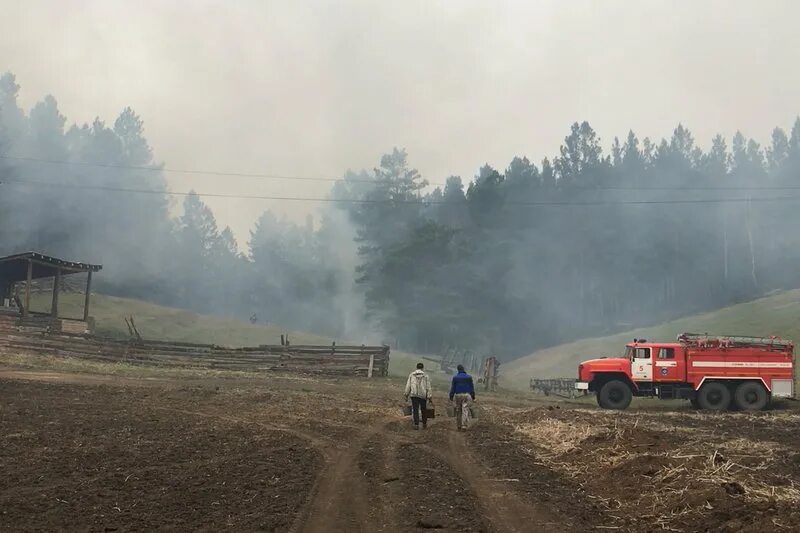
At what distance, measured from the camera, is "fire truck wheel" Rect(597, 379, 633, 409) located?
24.1m

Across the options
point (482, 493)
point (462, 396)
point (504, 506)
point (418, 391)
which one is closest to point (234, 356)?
point (418, 391)

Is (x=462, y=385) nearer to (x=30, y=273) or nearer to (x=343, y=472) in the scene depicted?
(x=343, y=472)

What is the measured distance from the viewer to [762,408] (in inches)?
915

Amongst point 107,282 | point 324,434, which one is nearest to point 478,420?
point 324,434

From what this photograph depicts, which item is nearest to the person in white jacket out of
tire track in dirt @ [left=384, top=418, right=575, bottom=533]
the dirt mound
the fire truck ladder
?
tire track in dirt @ [left=384, top=418, right=575, bottom=533]

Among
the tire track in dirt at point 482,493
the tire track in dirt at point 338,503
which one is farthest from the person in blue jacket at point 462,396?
the tire track in dirt at point 338,503

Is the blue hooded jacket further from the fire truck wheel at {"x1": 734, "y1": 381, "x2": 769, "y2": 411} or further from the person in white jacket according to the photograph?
the fire truck wheel at {"x1": 734, "y1": 381, "x2": 769, "y2": 411}

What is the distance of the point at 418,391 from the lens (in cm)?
1636

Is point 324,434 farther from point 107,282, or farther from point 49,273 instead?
point 107,282

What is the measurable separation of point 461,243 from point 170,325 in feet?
103

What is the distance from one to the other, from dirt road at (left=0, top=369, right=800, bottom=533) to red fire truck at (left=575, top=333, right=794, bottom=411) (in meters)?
5.43

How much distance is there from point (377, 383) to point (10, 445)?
793 inches

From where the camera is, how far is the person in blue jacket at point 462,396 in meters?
16.5

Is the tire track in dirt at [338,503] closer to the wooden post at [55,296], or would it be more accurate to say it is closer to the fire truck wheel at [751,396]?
the fire truck wheel at [751,396]
